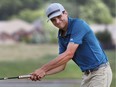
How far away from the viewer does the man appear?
6531mm

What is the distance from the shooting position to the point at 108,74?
7.14m

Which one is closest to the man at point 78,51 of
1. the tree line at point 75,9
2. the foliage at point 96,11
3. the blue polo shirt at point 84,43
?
the blue polo shirt at point 84,43

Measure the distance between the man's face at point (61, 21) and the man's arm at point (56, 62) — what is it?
26 cm

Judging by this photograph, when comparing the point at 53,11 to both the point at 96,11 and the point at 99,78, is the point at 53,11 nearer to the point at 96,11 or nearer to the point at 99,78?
the point at 99,78

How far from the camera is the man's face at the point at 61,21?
6.53m

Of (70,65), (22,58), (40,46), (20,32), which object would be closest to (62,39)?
(70,65)

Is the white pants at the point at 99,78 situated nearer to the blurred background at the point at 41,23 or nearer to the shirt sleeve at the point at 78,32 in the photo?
the shirt sleeve at the point at 78,32

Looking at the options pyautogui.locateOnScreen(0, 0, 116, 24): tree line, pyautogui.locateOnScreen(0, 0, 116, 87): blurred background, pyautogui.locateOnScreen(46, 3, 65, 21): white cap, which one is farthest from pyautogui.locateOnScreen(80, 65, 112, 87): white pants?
pyautogui.locateOnScreen(0, 0, 116, 24): tree line

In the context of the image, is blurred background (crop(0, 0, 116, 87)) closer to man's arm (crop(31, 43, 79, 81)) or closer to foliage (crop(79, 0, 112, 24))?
foliage (crop(79, 0, 112, 24))

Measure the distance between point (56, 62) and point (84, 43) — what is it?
0.55m

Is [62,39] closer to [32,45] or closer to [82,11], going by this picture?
[32,45]

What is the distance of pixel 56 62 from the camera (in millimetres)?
6531

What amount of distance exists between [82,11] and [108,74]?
45.8 metres

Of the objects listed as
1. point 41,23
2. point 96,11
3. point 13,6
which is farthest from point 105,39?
point 13,6
